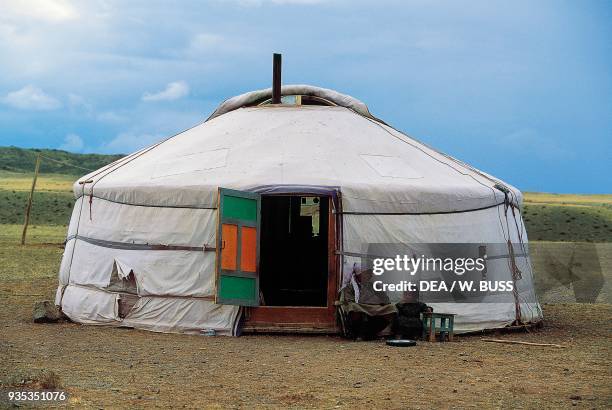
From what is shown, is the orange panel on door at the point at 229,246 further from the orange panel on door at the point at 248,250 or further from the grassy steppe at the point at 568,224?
the grassy steppe at the point at 568,224

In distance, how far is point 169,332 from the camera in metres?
9.80

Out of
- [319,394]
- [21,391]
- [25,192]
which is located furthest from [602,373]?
[25,192]

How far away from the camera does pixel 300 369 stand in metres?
7.79

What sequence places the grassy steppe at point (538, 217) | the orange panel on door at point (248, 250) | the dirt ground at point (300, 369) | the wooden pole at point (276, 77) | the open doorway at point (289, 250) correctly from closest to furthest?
1. the dirt ground at point (300, 369)
2. the orange panel on door at point (248, 250)
3. the wooden pole at point (276, 77)
4. the open doorway at point (289, 250)
5. the grassy steppe at point (538, 217)

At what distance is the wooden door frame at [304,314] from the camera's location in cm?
967

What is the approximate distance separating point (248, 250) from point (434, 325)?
1849mm

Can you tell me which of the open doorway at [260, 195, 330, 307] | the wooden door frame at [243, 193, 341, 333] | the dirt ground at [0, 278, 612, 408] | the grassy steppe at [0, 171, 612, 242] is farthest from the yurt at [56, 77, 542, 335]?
the grassy steppe at [0, 171, 612, 242]

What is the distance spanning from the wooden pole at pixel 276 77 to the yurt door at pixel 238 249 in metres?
2.59

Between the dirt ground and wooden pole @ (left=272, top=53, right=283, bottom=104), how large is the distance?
10.9 ft

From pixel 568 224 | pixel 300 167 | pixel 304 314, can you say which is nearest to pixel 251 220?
pixel 300 167

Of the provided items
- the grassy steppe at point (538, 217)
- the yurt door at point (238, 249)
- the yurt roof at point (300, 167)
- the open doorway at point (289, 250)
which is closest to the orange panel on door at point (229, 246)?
the yurt door at point (238, 249)

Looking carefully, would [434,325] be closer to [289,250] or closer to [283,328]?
[283,328]

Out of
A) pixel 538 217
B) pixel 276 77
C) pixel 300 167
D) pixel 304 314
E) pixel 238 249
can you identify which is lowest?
pixel 304 314

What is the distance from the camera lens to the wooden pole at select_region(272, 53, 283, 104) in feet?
38.3
